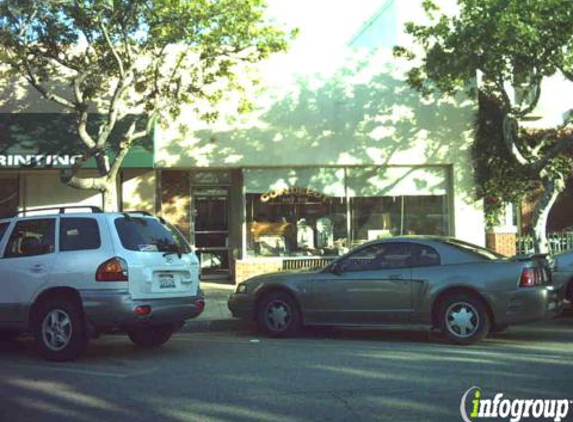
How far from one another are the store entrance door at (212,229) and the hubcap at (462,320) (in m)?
8.78

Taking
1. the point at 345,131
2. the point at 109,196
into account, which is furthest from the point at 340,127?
the point at 109,196

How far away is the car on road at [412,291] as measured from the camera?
357 inches

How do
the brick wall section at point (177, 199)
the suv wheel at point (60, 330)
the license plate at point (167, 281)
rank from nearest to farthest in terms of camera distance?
the suv wheel at point (60, 330)
the license plate at point (167, 281)
the brick wall section at point (177, 199)

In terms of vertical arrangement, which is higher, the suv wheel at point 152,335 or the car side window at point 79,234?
the car side window at point 79,234

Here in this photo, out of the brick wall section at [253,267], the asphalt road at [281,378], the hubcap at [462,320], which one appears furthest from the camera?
the brick wall section at [253,267]

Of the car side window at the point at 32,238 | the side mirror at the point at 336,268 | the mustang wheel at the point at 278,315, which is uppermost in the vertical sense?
the car side window at the point at 32,238

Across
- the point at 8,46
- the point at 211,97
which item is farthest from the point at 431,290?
the point at 8,46

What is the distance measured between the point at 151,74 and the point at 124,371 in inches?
317

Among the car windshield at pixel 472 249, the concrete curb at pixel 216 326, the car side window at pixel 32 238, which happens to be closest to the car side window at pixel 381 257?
the car windshield at pixel 472 249

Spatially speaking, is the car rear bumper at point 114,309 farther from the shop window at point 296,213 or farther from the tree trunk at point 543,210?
the tree trunk at point 543,210

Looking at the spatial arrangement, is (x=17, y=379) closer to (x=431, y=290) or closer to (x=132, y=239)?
(x=132, y=239)

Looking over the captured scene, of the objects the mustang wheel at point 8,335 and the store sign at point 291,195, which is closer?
the mustang wheel at point 8,335

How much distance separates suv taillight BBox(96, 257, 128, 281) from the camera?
8008mm

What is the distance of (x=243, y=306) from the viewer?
10383mm
